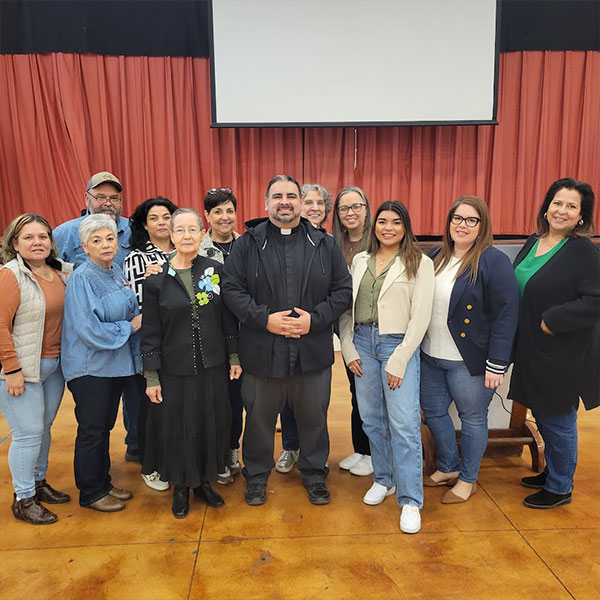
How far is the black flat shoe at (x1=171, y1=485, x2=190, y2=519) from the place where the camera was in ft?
7.93

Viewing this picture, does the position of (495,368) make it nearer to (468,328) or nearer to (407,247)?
(468,328)

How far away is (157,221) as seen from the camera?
2.60 m

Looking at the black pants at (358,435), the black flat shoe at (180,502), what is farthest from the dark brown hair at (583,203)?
the black flat shoe at (180,502)

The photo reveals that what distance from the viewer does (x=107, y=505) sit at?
248cm

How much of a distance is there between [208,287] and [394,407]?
3.37 feet

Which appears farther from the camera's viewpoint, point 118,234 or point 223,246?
point 118,234

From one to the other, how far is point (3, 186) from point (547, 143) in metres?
5.98

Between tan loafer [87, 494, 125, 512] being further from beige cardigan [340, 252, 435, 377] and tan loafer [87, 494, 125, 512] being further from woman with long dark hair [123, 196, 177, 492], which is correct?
beige cardigan [340, 252, 435, 377]

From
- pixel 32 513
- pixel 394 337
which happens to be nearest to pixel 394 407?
pixel 394 337

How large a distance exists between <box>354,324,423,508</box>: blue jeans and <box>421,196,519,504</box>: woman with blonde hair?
0.18 meters

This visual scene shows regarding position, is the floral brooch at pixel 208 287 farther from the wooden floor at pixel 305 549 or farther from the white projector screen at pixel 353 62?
the white projector screen at pixel 353 62

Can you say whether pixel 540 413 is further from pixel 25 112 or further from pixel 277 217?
pixel 25 112

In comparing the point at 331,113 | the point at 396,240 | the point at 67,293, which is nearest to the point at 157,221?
the point at 67,293

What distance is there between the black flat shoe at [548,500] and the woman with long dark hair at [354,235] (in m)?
0.83
